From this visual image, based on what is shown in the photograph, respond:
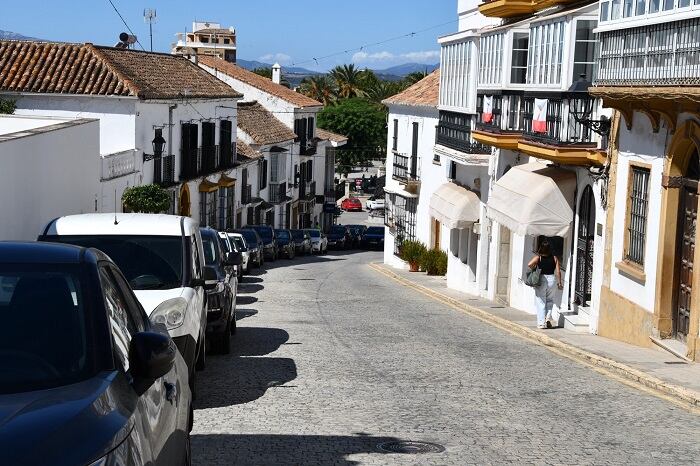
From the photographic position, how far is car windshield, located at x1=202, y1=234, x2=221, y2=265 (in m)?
18.1

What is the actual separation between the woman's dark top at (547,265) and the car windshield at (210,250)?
6280 mm

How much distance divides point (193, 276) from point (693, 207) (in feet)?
26.5

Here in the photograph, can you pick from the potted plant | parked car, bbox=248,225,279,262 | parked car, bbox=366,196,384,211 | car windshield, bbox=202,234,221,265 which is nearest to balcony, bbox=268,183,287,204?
parked car, bbox=248,225,279,262

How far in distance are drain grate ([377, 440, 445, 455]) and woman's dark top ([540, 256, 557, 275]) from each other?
11894mm

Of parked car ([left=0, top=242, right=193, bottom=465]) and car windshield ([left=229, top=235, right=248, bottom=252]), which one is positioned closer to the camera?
parked car ([left=0, top=242, right=193, bottom=465])

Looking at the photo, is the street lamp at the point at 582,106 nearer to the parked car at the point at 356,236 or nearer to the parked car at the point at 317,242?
the parked car at the point at 317,242

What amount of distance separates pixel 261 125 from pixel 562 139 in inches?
1797

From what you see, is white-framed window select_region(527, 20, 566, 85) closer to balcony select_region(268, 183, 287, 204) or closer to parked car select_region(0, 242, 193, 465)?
parked car select_region(0, 242, 193, 465)

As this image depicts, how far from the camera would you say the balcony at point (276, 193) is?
2643 inches

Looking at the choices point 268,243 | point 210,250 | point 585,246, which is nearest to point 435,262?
point 268,243

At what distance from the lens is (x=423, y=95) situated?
50469 millimetres

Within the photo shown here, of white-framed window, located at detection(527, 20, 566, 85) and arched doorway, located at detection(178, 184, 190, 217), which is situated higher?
white-framed window, located at detection(527, 20, 566, 85)

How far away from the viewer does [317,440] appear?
976 centimetres

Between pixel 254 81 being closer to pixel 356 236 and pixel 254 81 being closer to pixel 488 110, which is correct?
pixel 356 236
